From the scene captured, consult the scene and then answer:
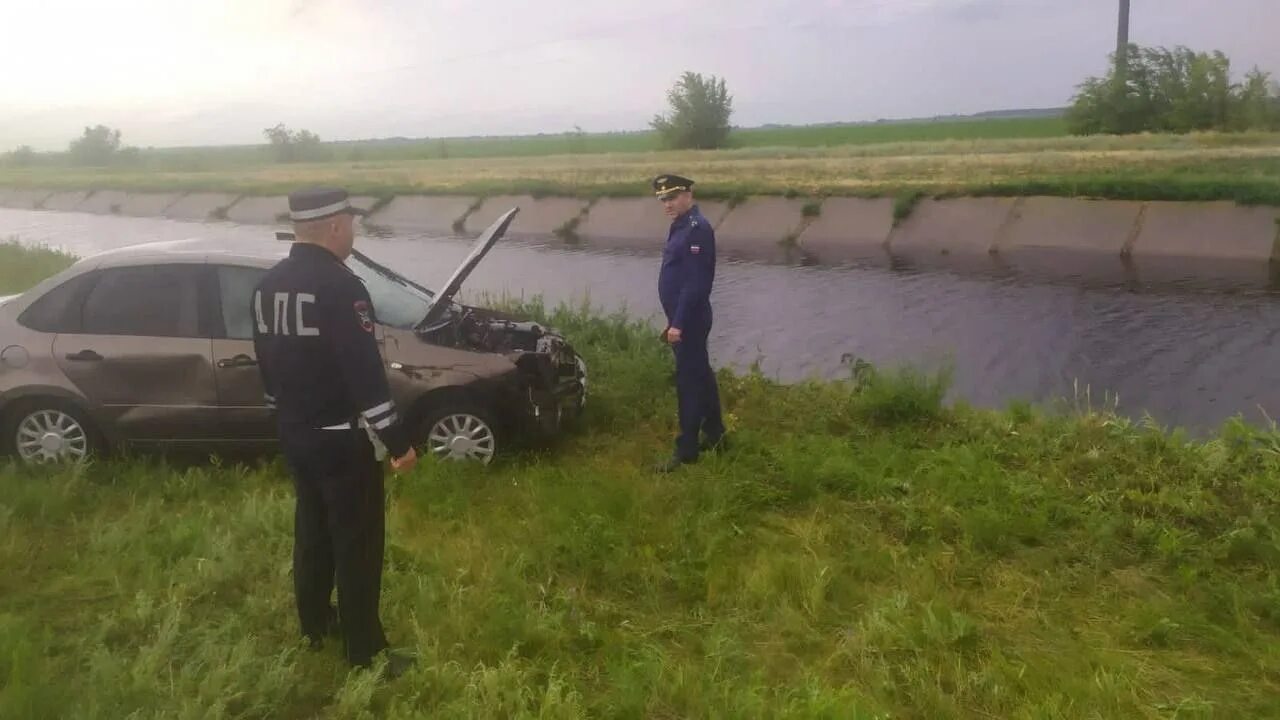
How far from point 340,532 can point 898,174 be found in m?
25.4

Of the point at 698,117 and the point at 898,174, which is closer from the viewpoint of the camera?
the point at 898,174

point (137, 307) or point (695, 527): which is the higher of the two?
point (137, 307)

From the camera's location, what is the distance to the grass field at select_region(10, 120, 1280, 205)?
2116 cm

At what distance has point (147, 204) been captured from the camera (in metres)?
40.9

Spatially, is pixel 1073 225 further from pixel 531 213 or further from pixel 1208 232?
pixel 531 213

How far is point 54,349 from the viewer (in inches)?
245

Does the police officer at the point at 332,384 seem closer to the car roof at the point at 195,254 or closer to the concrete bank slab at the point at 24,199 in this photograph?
the car roof at the point at 195,254

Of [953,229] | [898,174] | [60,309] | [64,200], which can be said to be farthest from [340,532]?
[64,200]

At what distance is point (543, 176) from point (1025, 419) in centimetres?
2854

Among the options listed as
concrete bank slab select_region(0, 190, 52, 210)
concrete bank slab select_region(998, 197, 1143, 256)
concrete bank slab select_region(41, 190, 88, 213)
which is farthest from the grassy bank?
concrete bank slab select_region(0, 190, 52, 210)

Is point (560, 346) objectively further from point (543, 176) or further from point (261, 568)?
point (543, 176)

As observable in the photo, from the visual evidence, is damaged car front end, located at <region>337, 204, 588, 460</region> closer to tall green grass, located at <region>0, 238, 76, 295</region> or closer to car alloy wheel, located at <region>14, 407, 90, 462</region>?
car alloy wheel, located at <region>14, 407, 90, 462</region>

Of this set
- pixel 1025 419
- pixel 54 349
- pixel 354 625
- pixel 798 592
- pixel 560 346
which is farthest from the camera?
pixel 1025 419

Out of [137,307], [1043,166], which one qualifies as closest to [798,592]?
[137,307]
